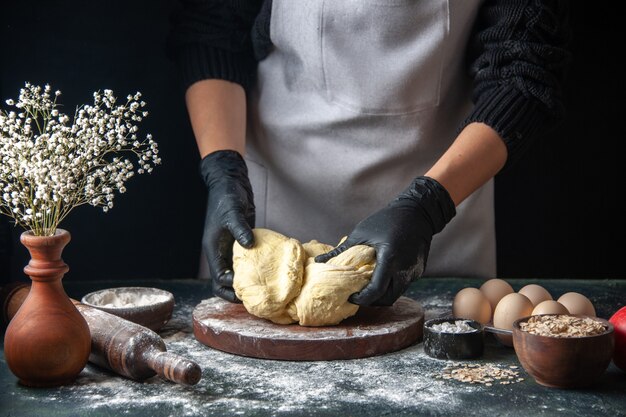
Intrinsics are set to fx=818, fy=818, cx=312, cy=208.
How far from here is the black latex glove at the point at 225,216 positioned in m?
2.13

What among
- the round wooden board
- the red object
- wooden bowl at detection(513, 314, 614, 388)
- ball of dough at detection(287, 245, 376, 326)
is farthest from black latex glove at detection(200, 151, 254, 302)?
the red object

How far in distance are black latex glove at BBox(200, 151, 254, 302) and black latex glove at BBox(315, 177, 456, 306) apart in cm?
26

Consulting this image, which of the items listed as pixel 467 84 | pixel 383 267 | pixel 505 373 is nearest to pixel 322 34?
pixel 467 84

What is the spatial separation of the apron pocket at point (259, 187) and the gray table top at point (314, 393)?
90 centimetres

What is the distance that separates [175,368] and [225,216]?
67cm

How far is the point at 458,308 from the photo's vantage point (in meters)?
2.07

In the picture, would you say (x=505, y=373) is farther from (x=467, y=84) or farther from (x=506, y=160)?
(x=467, y=84)

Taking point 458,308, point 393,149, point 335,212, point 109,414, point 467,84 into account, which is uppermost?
point 467,84

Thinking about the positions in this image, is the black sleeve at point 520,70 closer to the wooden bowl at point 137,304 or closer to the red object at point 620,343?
the red object at point 620,343

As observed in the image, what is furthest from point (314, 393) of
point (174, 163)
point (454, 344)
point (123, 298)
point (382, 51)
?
point (174, 163)

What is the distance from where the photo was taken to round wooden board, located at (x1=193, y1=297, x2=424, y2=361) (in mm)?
1846

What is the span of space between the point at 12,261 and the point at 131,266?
1.47ft

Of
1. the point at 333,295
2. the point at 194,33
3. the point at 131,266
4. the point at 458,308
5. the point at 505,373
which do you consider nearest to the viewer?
the point at 505,373

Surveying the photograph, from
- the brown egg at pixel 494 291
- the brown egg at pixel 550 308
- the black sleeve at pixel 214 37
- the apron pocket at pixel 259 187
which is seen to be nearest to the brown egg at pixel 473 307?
the brown egg at pixel 494 291
